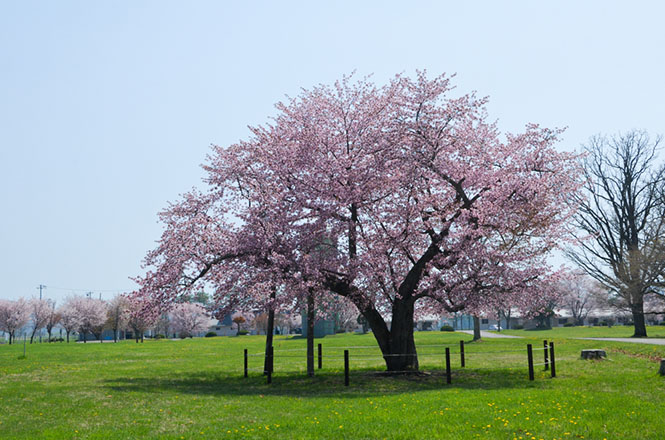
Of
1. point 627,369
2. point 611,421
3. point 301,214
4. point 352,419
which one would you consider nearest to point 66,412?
point 352,419

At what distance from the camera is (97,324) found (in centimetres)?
9831

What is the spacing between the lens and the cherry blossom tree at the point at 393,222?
2078 cm

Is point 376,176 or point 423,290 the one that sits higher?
point 376,176

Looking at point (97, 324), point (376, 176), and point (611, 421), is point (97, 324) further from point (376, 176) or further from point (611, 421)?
point (611, 421)

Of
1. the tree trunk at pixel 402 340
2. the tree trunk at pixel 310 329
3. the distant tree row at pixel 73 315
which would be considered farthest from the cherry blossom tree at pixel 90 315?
the tree trunk at pixel 402 340

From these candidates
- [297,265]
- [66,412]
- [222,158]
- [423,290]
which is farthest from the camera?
[222,158]

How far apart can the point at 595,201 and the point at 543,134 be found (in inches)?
1298

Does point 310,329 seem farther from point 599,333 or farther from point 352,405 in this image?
point 599,333

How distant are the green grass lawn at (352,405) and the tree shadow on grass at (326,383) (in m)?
0.04

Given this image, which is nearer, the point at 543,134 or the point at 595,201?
the point at 543,134

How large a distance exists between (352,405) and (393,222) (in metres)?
8.78

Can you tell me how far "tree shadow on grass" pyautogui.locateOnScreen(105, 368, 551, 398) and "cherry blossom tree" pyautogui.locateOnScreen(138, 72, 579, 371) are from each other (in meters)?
1.71

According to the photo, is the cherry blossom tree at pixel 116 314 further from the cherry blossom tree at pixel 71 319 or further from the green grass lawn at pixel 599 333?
the green grass lawn at pixel 599 333

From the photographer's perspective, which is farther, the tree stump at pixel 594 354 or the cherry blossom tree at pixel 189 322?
the cherry blossom tree at pixel 189 322
